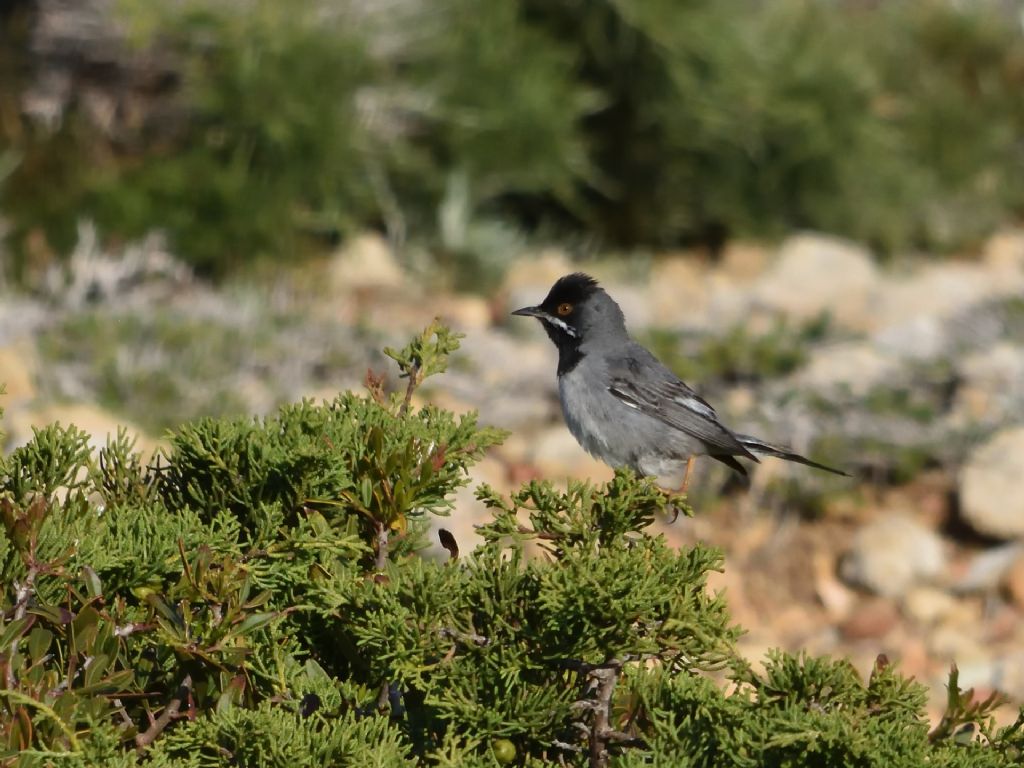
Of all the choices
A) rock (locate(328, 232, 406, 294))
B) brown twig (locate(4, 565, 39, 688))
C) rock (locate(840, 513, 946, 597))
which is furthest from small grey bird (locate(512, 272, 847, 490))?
rock (locate(328, 232, 406, 294))

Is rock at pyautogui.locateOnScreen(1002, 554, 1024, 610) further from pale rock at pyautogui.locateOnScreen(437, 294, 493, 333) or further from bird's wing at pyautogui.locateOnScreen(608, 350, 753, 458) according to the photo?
pale rock at pyautogui.locateOnScreen(437, 294, 493, 333)

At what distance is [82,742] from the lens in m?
2.47

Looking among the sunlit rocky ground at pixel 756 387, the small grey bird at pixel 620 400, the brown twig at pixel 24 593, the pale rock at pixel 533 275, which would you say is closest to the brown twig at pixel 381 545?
the brown twig at pixel 24 593

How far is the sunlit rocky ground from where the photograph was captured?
625 cm

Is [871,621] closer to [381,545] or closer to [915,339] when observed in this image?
[915,339]

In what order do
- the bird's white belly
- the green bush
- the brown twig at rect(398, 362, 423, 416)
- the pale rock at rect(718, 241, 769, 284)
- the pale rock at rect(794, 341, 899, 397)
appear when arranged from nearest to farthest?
the green bush < the brown twig at rect(398, 362, 423, 416) < the bird's white belly < the pale rock at rect(794, 341, 899, 397) < the pale rock at rect(718, 241, 769, 284)

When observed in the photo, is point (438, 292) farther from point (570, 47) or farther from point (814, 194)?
point (814, 194)

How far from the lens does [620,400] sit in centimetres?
525

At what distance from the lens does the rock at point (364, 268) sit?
9641 mm

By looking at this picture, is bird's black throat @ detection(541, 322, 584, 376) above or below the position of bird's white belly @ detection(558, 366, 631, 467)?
above

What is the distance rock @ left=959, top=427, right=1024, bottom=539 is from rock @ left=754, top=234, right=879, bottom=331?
8.56 feet

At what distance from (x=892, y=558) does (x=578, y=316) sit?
1.97 meters

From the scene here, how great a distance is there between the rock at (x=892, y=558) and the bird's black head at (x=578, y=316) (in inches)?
67.5

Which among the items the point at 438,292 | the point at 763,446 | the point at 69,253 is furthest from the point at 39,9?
the point at 763,446
